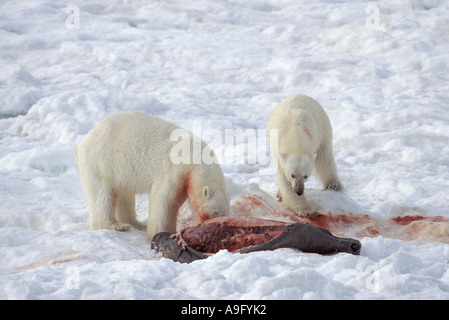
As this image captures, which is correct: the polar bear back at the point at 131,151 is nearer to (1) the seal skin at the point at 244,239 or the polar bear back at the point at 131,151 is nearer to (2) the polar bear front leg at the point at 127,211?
(2) the polar bear front leg at the point at 127,211

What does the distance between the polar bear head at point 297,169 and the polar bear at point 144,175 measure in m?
1.08

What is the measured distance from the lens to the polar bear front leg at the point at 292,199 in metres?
6.83

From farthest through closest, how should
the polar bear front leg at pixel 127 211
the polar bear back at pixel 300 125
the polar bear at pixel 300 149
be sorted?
1. the polar bear back at pixel 300 125
2. the polar bear at pixel 300 149
3. the polar bear front leg at pixel 127 211

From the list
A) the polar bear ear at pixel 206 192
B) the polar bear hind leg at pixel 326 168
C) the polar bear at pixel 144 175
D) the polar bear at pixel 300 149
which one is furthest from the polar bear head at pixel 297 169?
the polar bear ear at pixel 206 192

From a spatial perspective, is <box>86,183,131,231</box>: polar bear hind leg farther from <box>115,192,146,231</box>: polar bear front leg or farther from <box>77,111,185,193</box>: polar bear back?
<box>115,192,146,231</box>: polar bear front leg

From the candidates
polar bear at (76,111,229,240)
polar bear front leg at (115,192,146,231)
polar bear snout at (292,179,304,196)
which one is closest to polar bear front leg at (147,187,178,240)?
polar bear at (76,111,229,240)

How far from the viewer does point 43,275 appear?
4.01 meters

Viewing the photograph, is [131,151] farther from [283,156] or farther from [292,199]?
[292,199]

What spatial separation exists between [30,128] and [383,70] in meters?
7.04

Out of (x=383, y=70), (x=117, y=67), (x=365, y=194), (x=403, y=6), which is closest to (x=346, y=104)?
(x=383, y=70)

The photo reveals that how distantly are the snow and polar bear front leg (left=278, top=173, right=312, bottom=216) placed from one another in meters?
0.42

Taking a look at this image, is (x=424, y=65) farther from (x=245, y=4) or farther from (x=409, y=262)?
(x=409, y=262)

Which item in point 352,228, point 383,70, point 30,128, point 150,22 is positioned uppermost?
point 150,22
